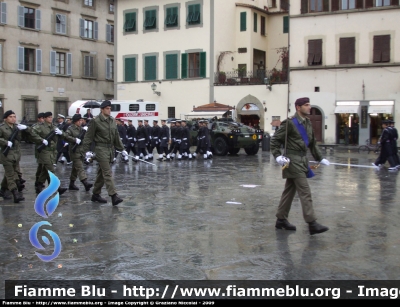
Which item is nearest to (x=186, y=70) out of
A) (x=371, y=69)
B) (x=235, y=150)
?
(x=371, y=69)

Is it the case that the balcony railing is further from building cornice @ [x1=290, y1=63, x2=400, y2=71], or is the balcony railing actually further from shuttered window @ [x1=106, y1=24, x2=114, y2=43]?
shuttered window @ [x1=106, y1=24, x2=114, y2=43]

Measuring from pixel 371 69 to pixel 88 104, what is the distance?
1821cm

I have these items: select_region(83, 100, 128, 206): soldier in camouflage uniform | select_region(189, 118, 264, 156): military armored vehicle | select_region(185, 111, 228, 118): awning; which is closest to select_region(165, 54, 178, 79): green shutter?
select_region(185, 111, 228, 118): awning

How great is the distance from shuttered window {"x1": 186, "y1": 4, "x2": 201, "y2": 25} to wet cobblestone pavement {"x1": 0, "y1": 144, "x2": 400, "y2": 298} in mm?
27050

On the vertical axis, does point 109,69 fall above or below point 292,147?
above

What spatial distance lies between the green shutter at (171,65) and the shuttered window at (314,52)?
954 centimetres

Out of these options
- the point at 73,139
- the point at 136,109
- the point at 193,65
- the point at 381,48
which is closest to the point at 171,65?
the point at 193,65

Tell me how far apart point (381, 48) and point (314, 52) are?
13.0ft

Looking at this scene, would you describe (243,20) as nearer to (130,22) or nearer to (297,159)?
(130,22)

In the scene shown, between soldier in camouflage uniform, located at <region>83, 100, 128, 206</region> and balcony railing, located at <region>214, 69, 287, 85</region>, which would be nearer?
soldier in camouflage uniform, located at <region>83, 100, 128, 206</region>

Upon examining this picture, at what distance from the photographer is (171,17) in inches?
1565

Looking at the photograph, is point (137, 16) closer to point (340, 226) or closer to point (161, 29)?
point (161, 29)

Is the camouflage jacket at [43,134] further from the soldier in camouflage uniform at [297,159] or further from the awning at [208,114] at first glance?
the awning at [208,114]

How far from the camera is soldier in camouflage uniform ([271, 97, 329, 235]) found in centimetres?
755
